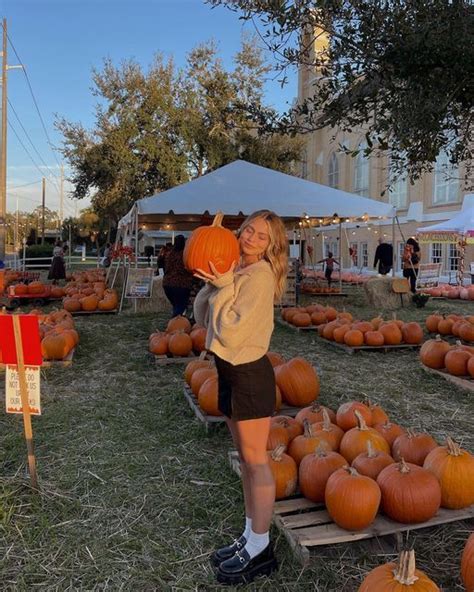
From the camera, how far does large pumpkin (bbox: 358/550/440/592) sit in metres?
1.75

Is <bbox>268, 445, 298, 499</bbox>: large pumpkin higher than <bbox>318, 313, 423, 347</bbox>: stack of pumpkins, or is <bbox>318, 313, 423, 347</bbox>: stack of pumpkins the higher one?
<bbox>318, 313, 423, 347</bbox>: stack of pumpkins

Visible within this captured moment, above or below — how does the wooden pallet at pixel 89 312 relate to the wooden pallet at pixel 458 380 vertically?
above

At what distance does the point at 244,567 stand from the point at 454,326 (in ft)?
20.9

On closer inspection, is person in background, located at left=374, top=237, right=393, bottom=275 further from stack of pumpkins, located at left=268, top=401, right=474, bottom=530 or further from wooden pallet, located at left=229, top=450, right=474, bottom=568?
wooden pallet, located at left=229, top=450, right=474, bottom=568

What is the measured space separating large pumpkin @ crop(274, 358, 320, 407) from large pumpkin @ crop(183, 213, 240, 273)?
7.13 feet

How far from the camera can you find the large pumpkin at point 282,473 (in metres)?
2.90

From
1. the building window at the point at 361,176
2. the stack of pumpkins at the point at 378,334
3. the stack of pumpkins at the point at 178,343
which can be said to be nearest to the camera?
the stack of pumpkins at the point at 178,343

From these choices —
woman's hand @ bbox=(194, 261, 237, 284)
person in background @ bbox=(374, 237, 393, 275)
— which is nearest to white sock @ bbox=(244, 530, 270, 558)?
woman's hand @ bbox=(194, 261, 237, 284)

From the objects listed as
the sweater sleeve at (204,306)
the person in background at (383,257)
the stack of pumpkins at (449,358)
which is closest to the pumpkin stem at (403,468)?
the sweater sleeve at (204,306)

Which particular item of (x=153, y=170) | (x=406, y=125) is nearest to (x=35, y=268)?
(x=153, y=170)

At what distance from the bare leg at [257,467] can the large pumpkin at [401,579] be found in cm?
56

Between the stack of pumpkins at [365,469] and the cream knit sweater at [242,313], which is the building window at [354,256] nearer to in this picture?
the stack of pumpkins at [365,469]

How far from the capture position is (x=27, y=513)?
298 centimetres

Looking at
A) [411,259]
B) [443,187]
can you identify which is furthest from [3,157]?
[443,187]
